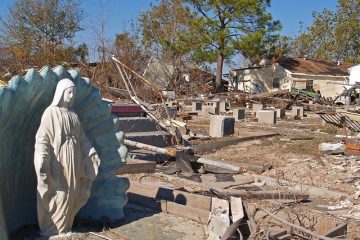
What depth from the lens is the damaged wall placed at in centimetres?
465

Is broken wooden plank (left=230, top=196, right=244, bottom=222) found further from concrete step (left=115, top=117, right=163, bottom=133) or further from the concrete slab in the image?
concrete step (left=115, top=117, right=163, bottom=133)

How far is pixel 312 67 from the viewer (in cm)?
3956

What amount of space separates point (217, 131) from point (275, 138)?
1.95m

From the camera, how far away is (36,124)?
498 cm

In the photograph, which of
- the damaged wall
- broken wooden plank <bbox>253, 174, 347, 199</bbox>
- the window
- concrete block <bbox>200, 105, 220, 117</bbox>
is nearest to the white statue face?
the damaged wall

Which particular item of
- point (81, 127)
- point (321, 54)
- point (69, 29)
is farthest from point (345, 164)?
point (321, 54)

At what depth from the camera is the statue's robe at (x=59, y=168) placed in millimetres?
4660

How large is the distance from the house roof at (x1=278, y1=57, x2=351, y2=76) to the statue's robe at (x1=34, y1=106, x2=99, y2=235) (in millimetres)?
34841

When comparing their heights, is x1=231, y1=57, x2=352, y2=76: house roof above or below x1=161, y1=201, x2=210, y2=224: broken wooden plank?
above

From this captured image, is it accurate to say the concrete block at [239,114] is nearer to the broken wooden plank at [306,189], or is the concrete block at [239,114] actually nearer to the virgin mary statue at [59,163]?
the broken wooden plank at [306,189]

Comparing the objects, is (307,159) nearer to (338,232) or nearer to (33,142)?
(338,232)

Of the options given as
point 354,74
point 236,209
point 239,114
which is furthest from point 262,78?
point 236,209

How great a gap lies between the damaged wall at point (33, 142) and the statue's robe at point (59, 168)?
28 centimetres

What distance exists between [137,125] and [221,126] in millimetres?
3946
